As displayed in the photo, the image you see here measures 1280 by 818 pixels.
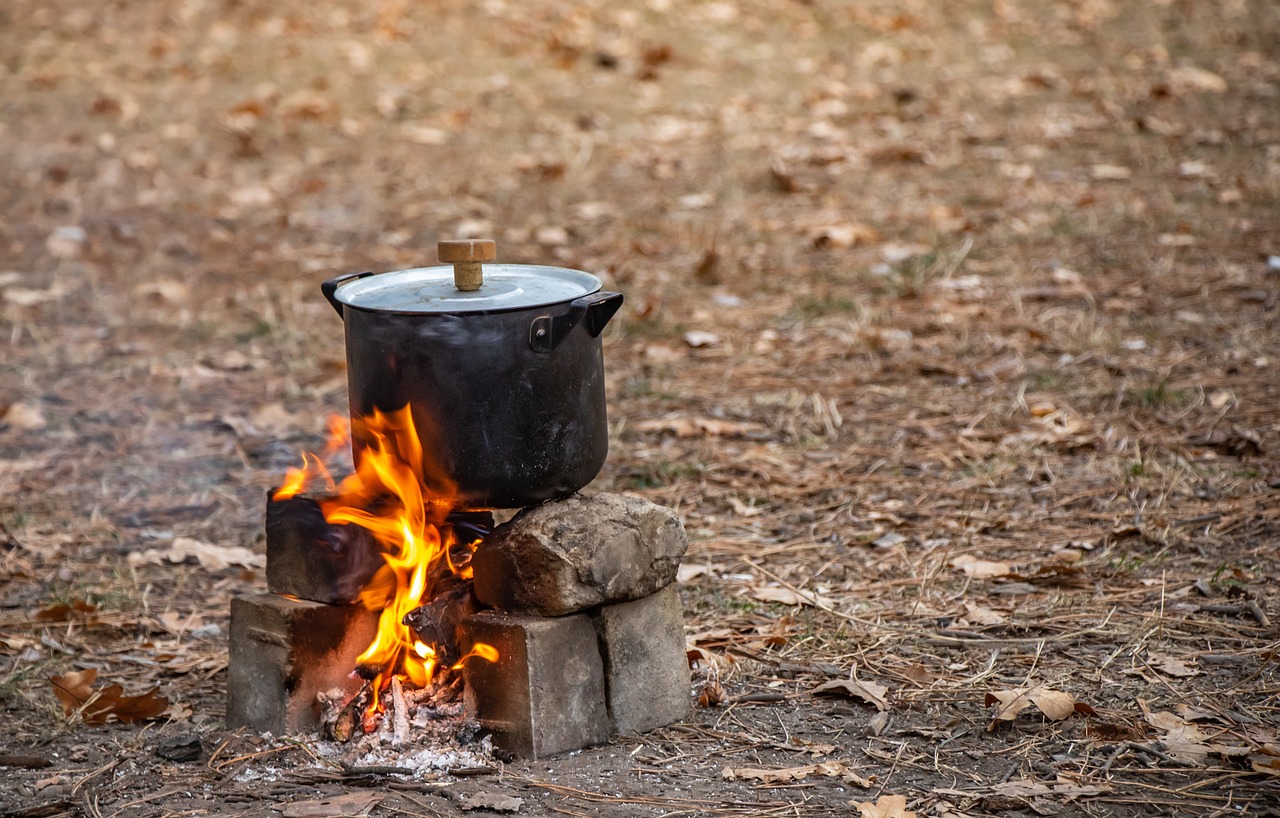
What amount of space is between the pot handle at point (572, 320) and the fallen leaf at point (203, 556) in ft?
5.42

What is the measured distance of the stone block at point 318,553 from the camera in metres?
2.71

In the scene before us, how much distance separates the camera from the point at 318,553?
8.95ft

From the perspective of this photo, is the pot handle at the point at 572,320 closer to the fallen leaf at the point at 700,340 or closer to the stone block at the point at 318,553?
the stone block at the point at 318,553

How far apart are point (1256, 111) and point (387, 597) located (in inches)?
275

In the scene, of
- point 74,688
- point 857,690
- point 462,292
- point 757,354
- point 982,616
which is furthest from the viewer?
point 757,354

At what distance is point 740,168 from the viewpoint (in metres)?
7.71

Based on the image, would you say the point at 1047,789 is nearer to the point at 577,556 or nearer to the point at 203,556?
the point at 577,556

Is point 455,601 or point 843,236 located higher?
point 843,236

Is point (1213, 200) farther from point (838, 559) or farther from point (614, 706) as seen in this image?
point (614, 706)

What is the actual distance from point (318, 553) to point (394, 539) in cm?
16

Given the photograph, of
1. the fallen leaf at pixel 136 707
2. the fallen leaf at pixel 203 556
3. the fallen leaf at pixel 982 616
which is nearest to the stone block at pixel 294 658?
the fallen leaf at pixel 136 707

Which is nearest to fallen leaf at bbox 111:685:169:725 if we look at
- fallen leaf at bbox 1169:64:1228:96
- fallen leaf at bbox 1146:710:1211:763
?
fallen leaf at bbox 1146:710:1211:763

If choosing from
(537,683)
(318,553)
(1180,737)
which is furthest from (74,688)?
(1180,737)

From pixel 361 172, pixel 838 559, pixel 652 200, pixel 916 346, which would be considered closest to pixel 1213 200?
pixel 916 346
